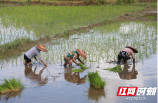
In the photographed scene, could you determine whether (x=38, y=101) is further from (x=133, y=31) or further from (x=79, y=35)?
(x=133, y=31)

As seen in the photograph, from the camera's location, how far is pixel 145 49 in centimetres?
764

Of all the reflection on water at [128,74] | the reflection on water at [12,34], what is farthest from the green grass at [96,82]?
the reflection on water at [12,34]

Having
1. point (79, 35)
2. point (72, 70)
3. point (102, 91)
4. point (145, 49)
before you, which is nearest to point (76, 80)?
point (72, 70)

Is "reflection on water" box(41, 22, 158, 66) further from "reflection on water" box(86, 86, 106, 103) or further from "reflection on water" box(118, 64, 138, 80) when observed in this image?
"reflection on water" box(86, 86, 106, 103)

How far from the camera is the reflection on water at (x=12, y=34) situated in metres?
8.81

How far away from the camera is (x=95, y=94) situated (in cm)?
409

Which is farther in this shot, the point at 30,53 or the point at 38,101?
the point at 30,53

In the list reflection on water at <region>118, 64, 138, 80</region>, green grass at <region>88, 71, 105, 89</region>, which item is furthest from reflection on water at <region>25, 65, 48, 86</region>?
reflection on water at <region>118, 64, 138, 80</region>

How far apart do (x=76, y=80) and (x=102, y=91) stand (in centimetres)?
98

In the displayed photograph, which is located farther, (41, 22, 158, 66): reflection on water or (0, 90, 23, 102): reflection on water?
(41, 22, 158, 66): reflection on water

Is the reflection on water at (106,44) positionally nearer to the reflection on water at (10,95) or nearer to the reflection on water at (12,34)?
the reflection on water at (12,34)

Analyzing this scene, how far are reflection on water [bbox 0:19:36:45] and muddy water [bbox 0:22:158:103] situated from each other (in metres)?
1.63

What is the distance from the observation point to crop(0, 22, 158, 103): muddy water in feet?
13.1

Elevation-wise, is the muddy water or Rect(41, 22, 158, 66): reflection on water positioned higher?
Rect(41, 22, 158, 66): reflection on water
